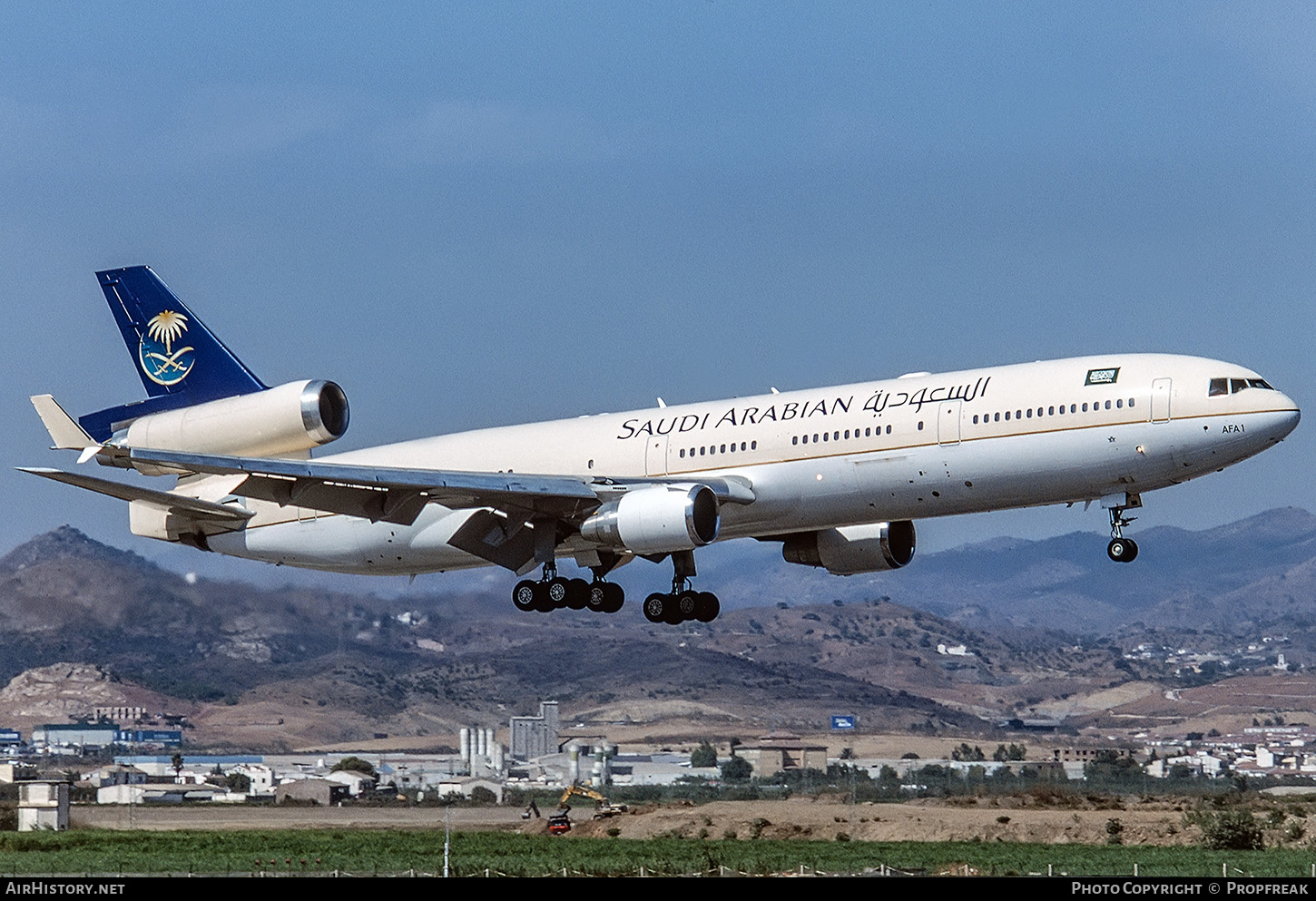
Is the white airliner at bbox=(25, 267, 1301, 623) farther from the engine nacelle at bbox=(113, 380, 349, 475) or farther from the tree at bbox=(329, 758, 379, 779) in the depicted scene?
the tree at bbox=(329, 758, 379, 779)

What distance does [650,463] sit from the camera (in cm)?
4331

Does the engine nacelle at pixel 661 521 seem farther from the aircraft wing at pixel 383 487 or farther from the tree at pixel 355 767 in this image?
the tree at pixel 355 767

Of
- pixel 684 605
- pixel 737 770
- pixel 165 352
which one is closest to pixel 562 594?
pixel 684 605

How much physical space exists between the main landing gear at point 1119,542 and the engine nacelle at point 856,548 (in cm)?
764

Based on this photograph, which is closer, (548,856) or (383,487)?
(383,487)

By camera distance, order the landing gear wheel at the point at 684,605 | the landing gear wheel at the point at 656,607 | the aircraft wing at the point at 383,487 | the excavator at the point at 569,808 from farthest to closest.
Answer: the excavator at the point at 569,808 → the landing gear wheel at the point at 684,605 → the landing gear wheel at the point at 656,607 → the aircraft wing at the point at 383,487

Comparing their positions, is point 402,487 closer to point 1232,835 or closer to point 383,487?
point 383,487

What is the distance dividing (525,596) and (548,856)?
6.71m

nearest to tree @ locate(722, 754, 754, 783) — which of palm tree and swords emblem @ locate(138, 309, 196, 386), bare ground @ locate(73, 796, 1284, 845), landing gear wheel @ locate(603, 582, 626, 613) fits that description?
bare ground @ locate(73, 796, 1284, 845)

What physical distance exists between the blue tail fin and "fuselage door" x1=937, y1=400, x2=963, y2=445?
712 inches

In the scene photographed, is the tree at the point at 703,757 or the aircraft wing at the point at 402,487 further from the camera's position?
the tree at the point at 703,757

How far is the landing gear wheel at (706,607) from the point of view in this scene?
44.8m

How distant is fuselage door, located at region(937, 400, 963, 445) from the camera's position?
38.8 metres

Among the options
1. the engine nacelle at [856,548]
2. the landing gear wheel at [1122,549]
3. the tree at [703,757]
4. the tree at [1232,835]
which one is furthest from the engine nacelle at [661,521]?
the tree at [703,757]
